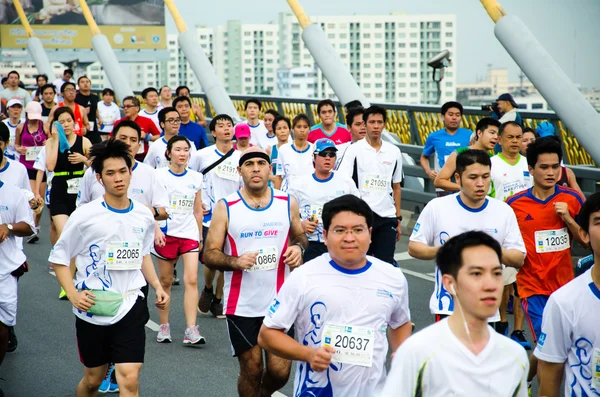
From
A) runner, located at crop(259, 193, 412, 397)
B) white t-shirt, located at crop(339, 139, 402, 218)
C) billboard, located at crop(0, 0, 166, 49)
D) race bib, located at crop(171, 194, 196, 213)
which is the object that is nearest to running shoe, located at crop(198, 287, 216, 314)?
race bib, located at crop(171, 194, 196, 213)

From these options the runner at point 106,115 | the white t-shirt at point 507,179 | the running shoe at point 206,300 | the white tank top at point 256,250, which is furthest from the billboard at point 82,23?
the white tank top at point 256,250

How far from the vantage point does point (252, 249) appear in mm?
6688

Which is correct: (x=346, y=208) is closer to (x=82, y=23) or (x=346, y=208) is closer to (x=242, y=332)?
(x=242, y=332)

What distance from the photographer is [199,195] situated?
1005 cm

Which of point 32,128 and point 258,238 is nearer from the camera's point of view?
point 258,238

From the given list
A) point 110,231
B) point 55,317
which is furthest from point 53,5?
point 110,231

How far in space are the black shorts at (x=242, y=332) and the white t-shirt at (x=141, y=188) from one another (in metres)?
2.25

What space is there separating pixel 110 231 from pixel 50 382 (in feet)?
7.21

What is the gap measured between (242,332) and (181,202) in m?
3.36

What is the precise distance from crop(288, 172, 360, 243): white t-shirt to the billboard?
161ft

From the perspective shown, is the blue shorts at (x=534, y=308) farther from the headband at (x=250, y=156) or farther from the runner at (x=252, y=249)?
the headband at (x=250, y=156)

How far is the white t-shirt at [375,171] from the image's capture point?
9.98 meters

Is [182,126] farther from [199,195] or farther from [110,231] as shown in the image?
[110,231]

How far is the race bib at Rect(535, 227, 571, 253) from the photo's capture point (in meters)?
7.33
